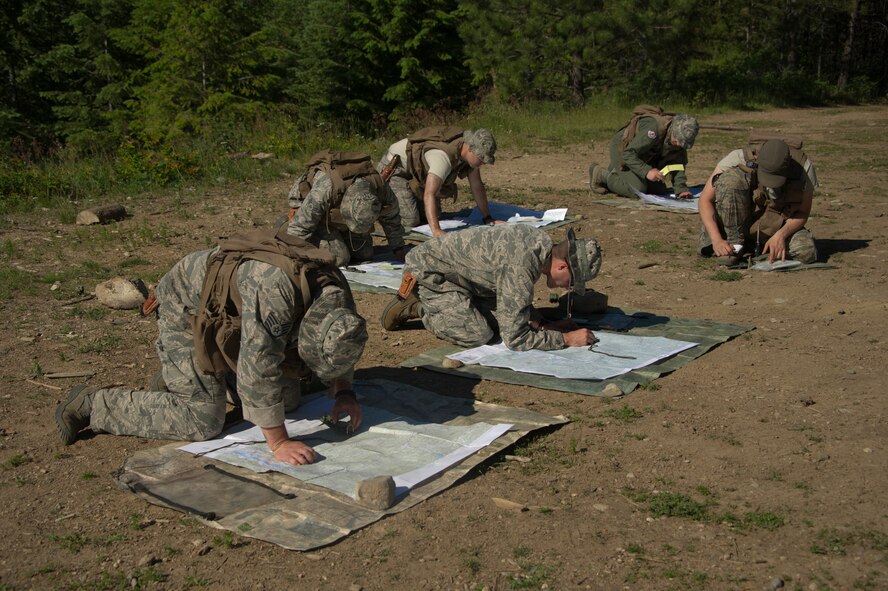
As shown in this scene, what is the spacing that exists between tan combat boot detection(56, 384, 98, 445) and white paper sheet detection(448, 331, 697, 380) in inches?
90.1

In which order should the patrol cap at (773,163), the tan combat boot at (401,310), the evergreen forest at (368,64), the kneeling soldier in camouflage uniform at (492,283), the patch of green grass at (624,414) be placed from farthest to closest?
the evergreen forest at (368,64) < the patrol cap at (773,163) < the tan combat boot at (401,310) < the kneeling soldier in camouflage uniform at (492,283) < the patch of green grass at (624,414)

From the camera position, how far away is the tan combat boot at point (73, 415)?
458cm

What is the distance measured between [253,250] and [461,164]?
481 cm

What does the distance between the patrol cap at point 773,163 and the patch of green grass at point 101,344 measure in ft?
17.6

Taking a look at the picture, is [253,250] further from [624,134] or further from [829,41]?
[829,41]

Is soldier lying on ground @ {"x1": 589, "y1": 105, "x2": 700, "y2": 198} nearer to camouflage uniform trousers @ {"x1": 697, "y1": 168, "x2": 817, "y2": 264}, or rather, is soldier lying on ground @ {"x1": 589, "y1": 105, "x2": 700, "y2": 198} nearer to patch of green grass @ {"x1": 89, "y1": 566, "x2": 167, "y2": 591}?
camouflage uniform trousers @ {"x1": 697, "y1": 168, "x2": 817, "y2": 264}

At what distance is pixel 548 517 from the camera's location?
3826mm

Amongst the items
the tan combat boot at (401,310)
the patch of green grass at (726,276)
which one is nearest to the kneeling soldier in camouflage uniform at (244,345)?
the tan combat boot at (401,310)

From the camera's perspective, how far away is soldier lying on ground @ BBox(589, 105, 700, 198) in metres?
10.1

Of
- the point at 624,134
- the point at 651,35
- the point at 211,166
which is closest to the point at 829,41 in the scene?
the point at 651,35

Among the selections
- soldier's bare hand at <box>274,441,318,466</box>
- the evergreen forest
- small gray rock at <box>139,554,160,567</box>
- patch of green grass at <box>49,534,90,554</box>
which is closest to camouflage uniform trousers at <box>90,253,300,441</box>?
soldier's bare hand at <box>274,441,318,466</box>

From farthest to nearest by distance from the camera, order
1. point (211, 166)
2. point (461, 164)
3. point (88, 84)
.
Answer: point (88, 84)
point (211, 166)
point (461, 164)

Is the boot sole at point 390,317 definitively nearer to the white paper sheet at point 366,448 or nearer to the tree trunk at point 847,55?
the white paper sheet at point 366,448

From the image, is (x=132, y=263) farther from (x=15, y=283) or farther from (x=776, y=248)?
(x=776, y=248)
